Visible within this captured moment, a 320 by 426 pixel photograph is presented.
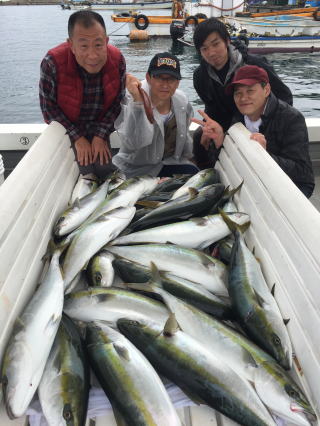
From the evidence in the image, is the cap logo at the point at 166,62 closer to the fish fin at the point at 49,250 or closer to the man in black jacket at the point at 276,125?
the man in black jacket at the point at 276,125

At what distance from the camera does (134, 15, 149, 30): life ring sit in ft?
98.1

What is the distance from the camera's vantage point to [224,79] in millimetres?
3590

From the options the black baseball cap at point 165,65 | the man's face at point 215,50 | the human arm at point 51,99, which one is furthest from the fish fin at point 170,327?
the man's face at point 215,50

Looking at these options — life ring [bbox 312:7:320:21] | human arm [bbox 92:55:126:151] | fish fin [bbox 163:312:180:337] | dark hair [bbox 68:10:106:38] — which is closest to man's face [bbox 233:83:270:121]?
human arm [bbox 92:55:126:151]

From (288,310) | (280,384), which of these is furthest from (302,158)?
(280,384)

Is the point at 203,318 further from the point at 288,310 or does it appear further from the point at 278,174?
the point at 278,174

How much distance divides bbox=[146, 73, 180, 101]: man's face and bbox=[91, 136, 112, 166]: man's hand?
66cm

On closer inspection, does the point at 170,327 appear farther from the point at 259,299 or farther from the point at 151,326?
the point at 259,299

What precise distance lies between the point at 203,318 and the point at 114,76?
2233mm

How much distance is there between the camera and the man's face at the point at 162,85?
3.13 m

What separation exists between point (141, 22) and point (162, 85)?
3074cm

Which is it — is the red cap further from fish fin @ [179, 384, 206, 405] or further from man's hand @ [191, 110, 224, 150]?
fish fin @ [179, 384, 206, 405]

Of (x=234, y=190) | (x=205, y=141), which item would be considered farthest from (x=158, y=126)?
(x=234, y=190)

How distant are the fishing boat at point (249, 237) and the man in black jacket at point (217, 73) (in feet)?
3.23
